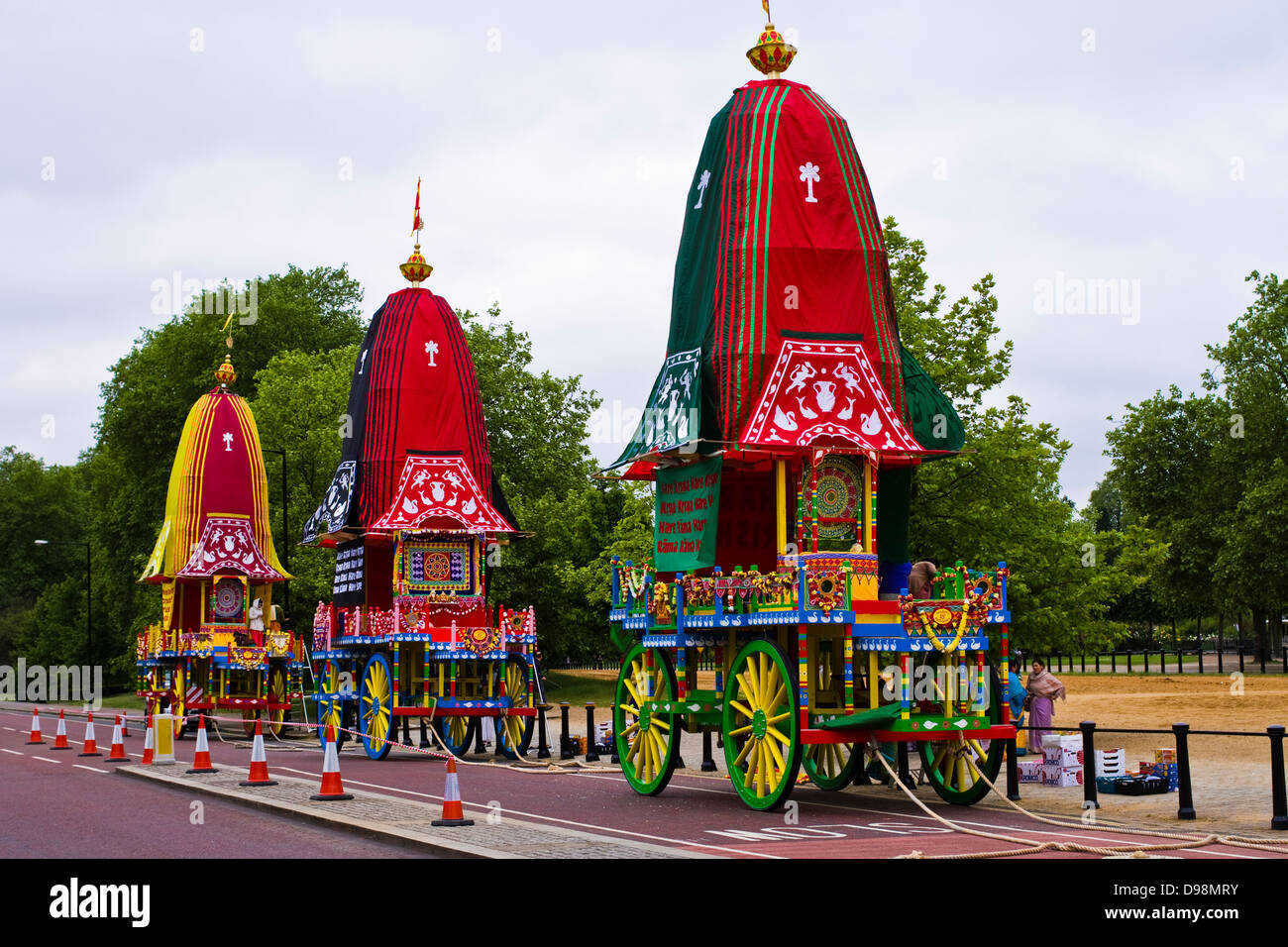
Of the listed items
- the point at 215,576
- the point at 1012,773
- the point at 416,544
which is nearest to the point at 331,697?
the point at 416,544

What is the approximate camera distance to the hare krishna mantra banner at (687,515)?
18.9 metres

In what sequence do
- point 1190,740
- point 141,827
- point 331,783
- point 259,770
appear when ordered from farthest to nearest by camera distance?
point 1190,740 < point 259,770 < point 331,783 < point 141,827

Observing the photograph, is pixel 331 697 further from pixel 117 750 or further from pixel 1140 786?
pixel 1140 786

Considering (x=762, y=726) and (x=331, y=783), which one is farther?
(x=331, y=783)

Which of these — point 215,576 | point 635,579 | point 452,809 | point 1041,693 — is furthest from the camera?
point 215,576

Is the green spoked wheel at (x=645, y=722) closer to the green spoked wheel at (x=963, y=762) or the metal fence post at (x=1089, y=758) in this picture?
the green spoked wheel at (x=963, y=762)

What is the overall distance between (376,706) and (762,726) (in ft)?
45.5

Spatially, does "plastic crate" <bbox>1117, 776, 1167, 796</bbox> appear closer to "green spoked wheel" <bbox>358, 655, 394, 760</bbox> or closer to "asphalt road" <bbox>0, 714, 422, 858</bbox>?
"asphalt road" <bbox>0, 714, 422, 858</bbox>

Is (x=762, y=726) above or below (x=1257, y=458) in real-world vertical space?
below

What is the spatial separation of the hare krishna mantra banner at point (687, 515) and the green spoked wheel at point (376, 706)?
9.38m

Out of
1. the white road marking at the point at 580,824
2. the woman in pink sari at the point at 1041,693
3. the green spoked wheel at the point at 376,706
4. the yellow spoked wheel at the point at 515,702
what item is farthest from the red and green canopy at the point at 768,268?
the green spoked wheel at the point at 376,706

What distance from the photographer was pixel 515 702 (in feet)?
93.4

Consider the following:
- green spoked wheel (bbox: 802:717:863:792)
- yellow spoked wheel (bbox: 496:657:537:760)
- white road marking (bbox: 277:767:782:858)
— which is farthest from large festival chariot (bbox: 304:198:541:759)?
green spoked wheel (bbox: 802:717:863:792)

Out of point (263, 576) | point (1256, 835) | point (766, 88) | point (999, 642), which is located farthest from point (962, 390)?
point (263, 576)
